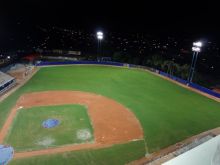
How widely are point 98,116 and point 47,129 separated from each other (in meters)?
4.82

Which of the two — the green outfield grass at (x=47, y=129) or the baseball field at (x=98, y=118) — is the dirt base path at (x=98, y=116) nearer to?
the baseball field at (x=98, y=118)

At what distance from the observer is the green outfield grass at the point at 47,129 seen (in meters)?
15.9

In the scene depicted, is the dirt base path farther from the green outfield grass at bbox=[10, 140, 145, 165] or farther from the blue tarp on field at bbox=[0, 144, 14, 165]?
the green outfield grass at bbox=[10, 140, 145, 165]

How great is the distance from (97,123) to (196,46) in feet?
62.4

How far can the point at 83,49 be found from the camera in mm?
60406

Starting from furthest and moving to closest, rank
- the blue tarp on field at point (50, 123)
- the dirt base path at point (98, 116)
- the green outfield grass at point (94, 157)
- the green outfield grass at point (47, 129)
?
the blue tarp on field at point (50, 123)
the dirt base path at point (98, 116)
the green outfield grass at point (47, 129)
the green outfield grass at point (94, 157)

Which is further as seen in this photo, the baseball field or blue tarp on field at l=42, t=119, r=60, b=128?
blue tarp on field at l=42, t=119, r=60, b=128

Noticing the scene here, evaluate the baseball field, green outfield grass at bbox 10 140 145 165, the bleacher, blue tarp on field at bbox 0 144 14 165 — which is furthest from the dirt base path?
the bleacher

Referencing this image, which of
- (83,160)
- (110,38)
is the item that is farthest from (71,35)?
(83,160)

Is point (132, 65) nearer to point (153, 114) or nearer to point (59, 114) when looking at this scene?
point (153, 114)

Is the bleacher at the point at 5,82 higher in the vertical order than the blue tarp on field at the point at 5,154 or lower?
higher

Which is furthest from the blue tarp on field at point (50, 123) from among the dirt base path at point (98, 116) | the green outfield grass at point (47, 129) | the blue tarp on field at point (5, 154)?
the blue tarp on field at point (5, 154)

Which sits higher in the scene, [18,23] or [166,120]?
[18,23]

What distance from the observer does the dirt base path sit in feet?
53.6
